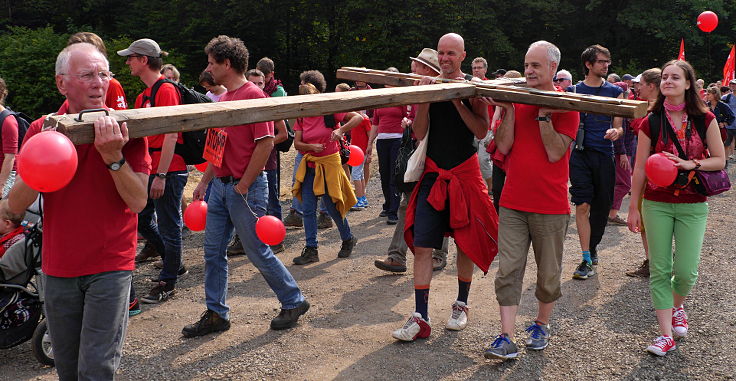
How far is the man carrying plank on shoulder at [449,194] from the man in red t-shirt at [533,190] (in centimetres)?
30

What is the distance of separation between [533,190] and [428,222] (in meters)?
0.85

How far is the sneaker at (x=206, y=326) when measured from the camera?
5.22m

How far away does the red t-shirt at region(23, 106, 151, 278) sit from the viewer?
3004 mm

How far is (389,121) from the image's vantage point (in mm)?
9281

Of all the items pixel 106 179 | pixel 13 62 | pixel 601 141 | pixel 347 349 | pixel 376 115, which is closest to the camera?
pixel 106 179

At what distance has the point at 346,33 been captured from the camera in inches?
1116

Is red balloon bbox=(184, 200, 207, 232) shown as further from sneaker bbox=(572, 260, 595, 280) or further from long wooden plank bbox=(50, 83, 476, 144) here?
sneaker bbox=(572, 260, 595, 280)

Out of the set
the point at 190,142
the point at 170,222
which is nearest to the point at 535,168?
the point at 190,142

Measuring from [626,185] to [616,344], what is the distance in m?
4.72

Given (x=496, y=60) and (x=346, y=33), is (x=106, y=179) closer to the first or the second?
(x=346, y=33)

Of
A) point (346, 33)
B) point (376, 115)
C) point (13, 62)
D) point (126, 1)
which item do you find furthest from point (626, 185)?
point (126, 1)

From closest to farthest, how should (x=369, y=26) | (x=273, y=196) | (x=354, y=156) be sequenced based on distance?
1. (x=273, y=196)
2. (x=354, y=156)
3. (x=369, y=26)

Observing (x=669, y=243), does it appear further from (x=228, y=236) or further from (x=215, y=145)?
(x=215, y=145)

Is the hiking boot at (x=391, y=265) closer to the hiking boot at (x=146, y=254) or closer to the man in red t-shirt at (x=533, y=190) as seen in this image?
the man in red t-shirt at (x=533, y=190)
